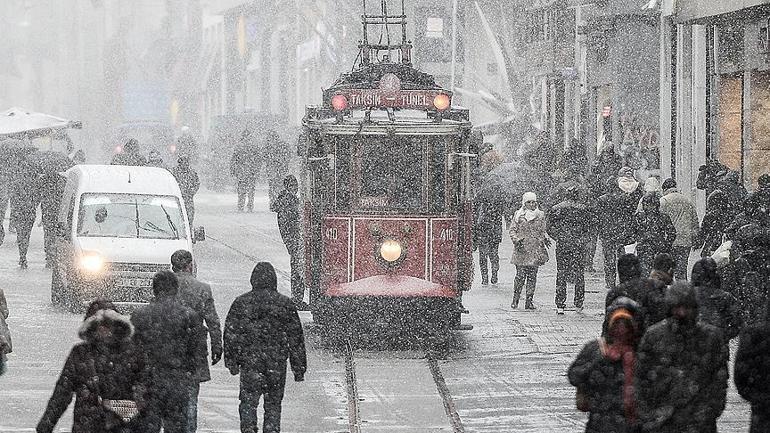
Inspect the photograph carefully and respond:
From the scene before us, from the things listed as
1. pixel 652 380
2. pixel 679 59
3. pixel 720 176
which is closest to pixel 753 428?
pixel 652 380

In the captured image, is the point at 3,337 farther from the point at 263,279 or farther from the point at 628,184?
the point at 628,184

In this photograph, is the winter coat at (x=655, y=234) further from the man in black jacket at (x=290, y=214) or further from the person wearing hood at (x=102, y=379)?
the person wearing hood at (x=102, y=379)

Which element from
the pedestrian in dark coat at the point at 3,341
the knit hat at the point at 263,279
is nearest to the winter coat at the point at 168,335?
the knit hat at the point at 263,279

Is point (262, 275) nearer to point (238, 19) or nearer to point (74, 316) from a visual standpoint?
point (74, 316)

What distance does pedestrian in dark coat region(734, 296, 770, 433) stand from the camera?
10.0m

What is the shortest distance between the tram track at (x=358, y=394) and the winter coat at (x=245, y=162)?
66.9 ft

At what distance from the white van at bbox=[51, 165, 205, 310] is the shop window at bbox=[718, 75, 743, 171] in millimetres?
12356

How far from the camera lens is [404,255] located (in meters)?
19.5

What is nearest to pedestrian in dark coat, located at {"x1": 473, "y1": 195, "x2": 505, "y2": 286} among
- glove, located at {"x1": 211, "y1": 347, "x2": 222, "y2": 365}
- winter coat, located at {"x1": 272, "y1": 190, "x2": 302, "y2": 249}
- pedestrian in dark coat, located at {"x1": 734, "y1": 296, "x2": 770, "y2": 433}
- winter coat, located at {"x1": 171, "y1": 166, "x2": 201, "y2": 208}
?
winter coat, located at {"x1": 272, "y1": 190, "x2": 302, "y2": 249}

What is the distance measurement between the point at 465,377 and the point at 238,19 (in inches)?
2606

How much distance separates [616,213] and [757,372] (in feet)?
47.9

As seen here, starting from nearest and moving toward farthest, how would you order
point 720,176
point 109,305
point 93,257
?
point 109,305
point 93,257
point 720,176

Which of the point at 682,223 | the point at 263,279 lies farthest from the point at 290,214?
the point at 263,279

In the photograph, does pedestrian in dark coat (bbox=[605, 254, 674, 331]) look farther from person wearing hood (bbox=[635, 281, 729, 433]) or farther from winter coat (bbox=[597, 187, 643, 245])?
winter coat (bbox=[597, 187, 643, 245])
